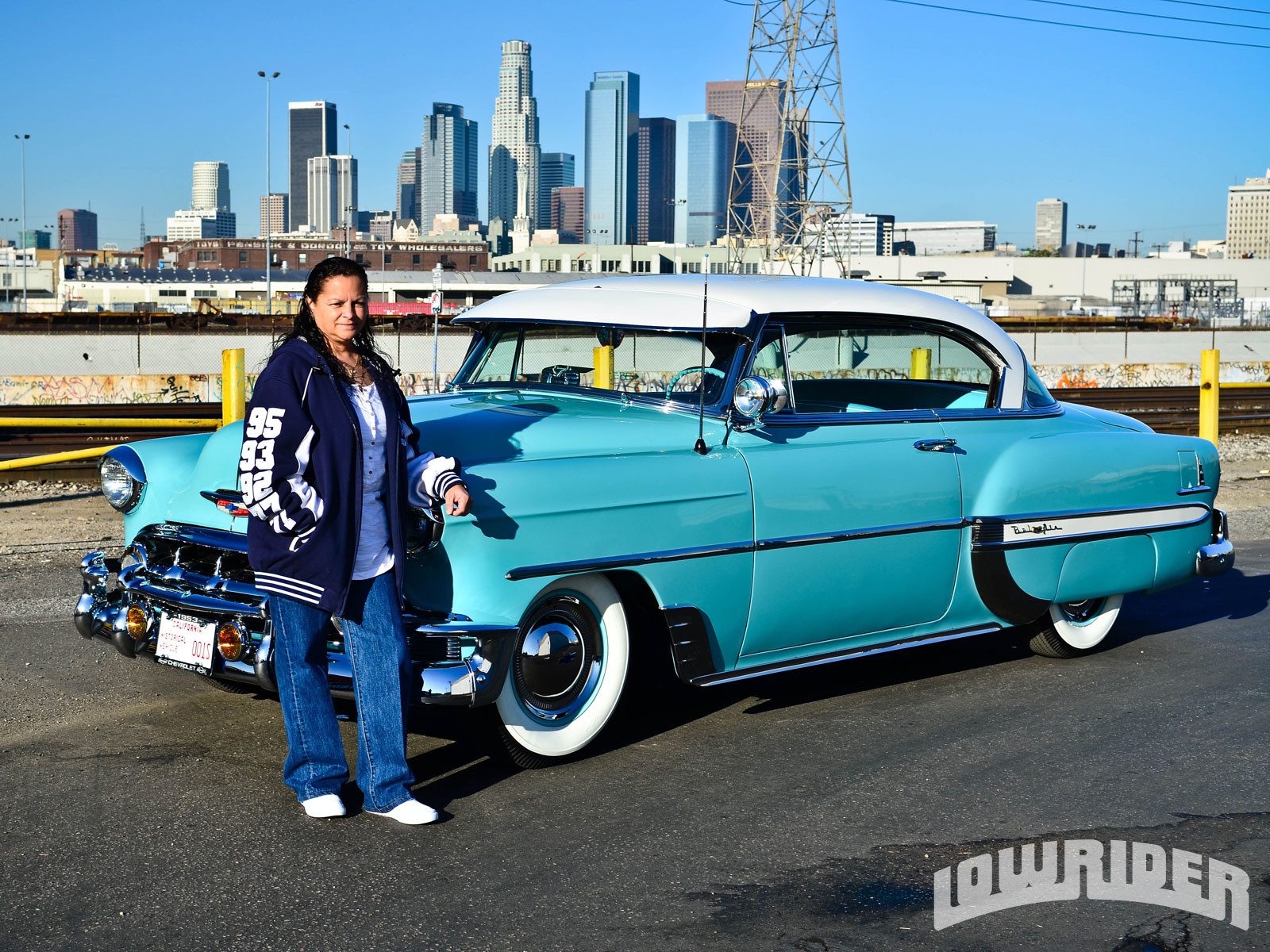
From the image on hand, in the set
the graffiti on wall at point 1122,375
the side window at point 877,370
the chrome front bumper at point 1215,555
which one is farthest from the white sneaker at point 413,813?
the graffiti on wall at point 1122,375

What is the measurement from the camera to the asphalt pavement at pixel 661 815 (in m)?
3.33

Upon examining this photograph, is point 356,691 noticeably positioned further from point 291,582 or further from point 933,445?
point 933,445

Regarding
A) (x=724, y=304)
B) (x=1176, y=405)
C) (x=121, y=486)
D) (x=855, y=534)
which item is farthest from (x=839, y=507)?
(x=1176, y=405)

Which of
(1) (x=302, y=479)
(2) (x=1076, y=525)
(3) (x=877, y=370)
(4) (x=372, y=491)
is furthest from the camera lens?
(3) (x=877, y=370)

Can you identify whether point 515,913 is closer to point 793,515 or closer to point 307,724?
point 307,724

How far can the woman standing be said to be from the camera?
12.0 ft

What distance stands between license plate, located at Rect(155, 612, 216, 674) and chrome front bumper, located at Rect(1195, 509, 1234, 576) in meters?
4.44

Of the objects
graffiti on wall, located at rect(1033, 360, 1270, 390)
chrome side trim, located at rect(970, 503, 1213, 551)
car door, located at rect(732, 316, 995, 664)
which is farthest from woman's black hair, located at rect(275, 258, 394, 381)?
graffiti on wall, located at rect(1033, 360, 1270, 390)

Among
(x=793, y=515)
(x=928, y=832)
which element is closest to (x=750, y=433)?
(x=793, y=515)

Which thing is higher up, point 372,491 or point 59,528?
point 372,491

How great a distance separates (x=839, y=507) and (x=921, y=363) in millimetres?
1726

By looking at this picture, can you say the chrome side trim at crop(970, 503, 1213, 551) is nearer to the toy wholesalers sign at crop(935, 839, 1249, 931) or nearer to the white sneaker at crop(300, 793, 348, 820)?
the toy wholesalers sign at crop(935, 839, 1249, 931)

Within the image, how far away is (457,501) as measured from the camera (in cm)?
383

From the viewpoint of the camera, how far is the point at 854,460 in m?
5.03
